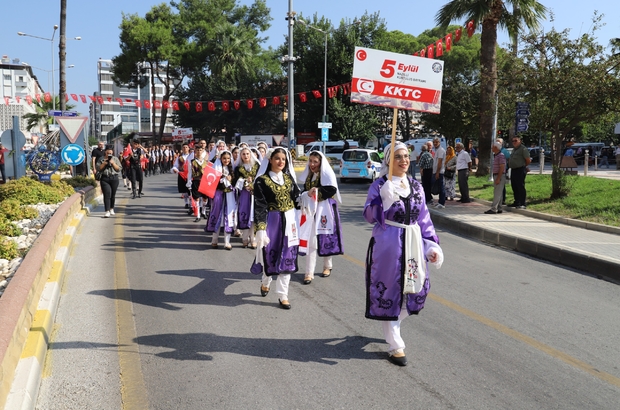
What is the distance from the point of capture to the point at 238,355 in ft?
16.5

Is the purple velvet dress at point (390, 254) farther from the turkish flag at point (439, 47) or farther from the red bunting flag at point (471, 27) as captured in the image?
the turkish flag at point (439, 47)

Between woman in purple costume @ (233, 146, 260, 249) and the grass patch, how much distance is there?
738 cm

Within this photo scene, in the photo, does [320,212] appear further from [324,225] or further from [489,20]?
[489,20]

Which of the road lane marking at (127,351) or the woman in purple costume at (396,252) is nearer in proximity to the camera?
the road lane marking at (127,351)

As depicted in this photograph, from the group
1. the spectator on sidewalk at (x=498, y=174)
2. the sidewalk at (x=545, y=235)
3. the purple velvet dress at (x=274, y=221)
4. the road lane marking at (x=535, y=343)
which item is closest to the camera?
the road lane marking at (x=535, y=343)

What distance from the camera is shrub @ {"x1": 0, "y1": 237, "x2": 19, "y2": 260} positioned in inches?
302

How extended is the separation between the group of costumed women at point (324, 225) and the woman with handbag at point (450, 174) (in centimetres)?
741

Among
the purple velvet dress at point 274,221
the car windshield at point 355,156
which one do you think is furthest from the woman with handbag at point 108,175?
the car windshield at point 355,156

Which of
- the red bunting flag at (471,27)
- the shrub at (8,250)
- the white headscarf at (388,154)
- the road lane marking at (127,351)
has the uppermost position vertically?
the red bunting flag at (471,27)

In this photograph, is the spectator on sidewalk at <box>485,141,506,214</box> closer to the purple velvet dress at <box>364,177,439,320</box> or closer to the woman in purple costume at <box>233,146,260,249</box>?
the woman in purple costume at <box>233,146,260,249</box>

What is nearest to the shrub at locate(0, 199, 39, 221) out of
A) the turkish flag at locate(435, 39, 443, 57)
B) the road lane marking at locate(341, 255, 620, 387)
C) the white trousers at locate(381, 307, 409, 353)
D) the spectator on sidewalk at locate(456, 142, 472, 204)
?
the road lane marking at locate(341, 255, 620, 387)

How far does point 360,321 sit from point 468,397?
189cm

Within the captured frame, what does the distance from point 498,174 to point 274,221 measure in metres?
8.87

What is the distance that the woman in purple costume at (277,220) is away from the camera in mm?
6465
